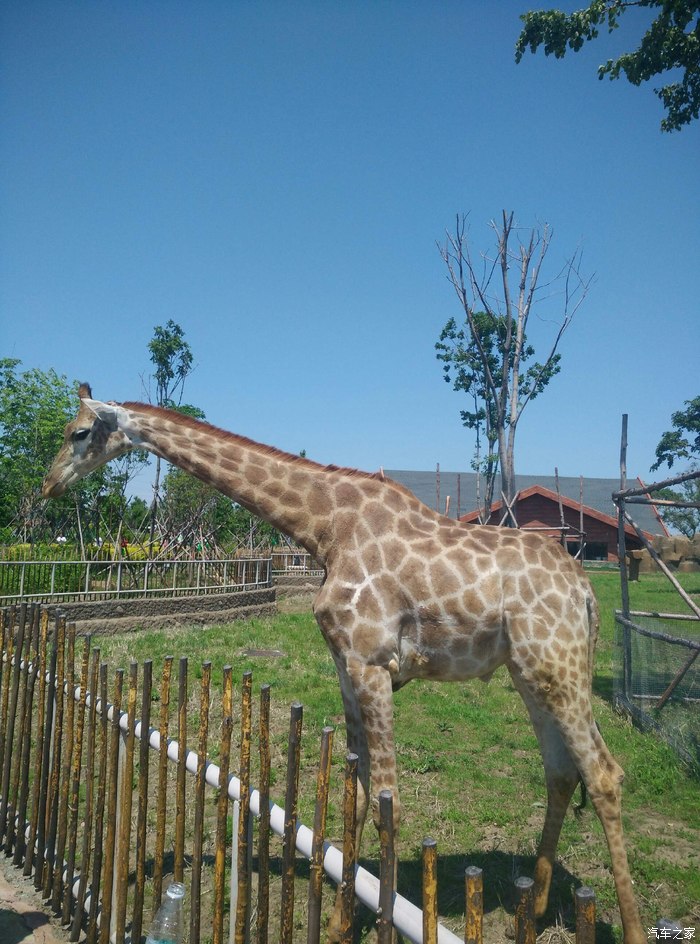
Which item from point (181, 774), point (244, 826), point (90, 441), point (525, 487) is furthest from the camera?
point (525, 487)

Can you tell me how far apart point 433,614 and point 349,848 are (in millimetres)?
1743

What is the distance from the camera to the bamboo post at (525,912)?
163 cm

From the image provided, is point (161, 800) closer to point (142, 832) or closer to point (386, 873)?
point (142, 832)

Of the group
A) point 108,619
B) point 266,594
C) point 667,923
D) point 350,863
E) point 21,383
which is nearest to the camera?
point 667,923

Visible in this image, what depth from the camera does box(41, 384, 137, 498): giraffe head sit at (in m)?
4.71

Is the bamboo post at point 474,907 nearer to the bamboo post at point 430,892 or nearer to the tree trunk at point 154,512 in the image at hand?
the bamboo post at point 430,892

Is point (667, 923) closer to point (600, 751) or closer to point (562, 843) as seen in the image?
point (600, 751)

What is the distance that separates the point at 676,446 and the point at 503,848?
34.3 metres

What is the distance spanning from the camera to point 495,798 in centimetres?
564

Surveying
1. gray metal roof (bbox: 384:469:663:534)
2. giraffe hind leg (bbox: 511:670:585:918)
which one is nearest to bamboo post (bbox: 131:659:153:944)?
giraffe hind leg (bbox: 511:670:585:918)

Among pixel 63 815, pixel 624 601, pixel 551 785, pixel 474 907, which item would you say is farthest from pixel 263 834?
pixel 624 601

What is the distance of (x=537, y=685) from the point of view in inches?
149

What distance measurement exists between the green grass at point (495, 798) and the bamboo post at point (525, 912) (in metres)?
2.64

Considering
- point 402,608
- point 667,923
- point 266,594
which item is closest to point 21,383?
point 266,594
